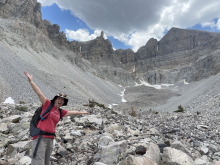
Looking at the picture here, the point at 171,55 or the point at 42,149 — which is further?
the point at 171,55

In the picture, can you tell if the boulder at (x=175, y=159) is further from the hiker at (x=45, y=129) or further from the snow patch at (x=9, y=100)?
the snow patch at (x=9, y=100)

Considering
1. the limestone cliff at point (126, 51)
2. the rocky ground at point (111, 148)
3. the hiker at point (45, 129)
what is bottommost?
the rocky ground at point (111, 148)

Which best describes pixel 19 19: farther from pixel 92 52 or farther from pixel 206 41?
pixel 206 41

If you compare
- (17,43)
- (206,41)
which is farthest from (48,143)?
(206,41)

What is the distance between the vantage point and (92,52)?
122m

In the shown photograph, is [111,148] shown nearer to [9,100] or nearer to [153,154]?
[153,154]

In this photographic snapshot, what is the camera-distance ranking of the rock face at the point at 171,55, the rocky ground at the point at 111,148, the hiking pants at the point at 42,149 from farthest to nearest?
the rock face at the point at 171,55 → the rocky ground at the point at 111,148 → the hiking pants at the point at 42,149

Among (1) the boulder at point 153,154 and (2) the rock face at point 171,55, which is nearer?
(1) the boulder at point 153,154

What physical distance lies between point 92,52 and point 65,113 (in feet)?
402

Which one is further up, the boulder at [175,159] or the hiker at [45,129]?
the hiker at [45,129]

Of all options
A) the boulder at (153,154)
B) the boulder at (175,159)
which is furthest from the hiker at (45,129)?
the boulder at (175,159)

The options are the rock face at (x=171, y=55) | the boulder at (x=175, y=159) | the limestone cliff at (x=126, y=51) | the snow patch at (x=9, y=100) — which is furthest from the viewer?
the rock face at (x=171, y=55)

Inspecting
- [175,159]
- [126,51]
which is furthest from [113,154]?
[126,51]

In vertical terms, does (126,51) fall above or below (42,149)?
above
